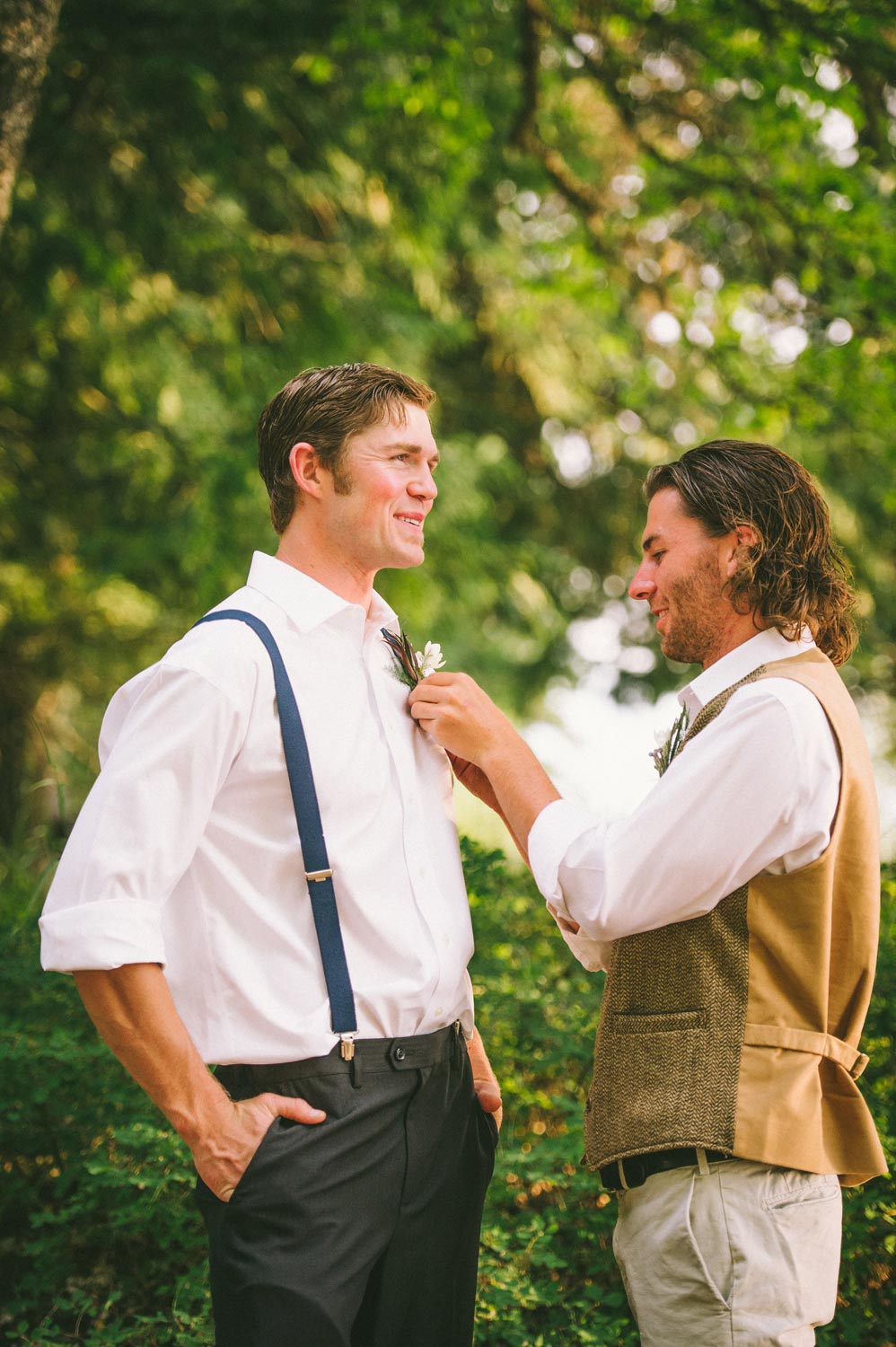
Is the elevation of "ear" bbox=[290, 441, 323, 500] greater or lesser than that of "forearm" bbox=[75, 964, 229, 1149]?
greater

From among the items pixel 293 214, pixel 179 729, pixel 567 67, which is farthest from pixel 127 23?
pixel 179 729

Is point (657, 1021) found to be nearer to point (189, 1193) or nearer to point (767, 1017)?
point (767, 1017)

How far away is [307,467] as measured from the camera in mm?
2350

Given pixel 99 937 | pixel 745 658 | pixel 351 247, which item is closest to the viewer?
pixel 99 937

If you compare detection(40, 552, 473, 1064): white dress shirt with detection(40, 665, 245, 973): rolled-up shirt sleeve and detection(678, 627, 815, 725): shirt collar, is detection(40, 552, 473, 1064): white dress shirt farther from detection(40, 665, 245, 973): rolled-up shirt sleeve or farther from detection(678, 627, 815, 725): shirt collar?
detection(678, 627, 815, 725): shirt collar

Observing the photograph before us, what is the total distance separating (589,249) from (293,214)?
2.06 m

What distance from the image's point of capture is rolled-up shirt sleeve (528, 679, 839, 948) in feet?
6.36

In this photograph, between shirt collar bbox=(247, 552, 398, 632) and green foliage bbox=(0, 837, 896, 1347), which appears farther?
green foliage bbox=(0, 837, 896, 1347)

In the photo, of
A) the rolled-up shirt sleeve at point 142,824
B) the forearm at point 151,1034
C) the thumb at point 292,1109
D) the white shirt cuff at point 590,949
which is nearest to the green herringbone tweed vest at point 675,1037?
the white shirt cuff at point 590,949

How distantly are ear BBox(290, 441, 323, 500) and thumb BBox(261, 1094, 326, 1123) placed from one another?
1.20 metres

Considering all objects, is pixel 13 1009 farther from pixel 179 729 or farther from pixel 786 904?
pixel 786 904

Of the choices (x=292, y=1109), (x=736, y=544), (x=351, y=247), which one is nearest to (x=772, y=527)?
(x=736, y=544)

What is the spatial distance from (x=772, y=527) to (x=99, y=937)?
4.93 feet

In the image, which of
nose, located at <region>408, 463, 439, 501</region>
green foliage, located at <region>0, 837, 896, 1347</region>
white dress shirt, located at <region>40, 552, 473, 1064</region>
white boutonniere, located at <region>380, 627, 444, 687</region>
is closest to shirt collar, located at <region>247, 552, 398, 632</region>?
white dress shirt, located at <region>40, 552, 473, 1064</region>
